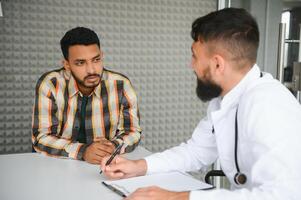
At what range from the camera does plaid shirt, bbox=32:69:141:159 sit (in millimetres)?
2035

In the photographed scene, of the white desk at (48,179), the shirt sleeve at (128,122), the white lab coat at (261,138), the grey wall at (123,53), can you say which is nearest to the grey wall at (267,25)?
the grey wall at (123,53)

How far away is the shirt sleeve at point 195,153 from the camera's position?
1.60 m

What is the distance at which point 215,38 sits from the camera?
1.30 meters

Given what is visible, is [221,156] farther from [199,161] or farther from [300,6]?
[300,6]

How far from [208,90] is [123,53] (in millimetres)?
1462

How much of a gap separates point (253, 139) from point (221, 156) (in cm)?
28

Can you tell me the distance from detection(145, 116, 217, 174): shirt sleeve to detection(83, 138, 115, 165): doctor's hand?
272 millimetres

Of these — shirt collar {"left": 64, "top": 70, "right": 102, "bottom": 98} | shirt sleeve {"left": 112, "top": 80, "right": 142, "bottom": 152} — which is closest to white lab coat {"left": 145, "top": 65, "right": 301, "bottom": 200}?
shirt sleeve {"left": 112, "top": 80, "right": 142, "bottom": 152}

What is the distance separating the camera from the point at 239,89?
Answer: 131 cm

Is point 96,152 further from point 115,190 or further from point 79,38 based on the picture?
point 79,38

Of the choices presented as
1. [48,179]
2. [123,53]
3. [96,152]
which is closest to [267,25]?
[123,53]

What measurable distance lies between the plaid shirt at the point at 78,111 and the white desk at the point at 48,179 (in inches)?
7.9

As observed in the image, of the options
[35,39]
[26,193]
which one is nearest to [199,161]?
[26,193]

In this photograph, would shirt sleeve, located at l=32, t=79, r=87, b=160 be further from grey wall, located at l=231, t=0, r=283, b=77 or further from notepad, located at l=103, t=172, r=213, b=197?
grey wall, located at l=231, t=0, r=283, b=77
